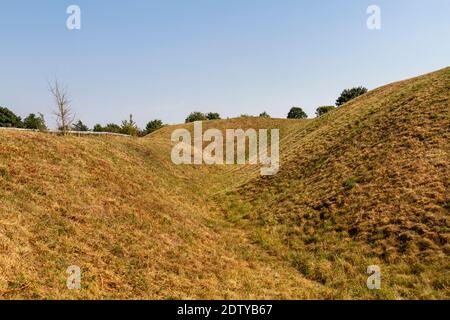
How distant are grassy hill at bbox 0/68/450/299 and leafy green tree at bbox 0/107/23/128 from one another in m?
89.2

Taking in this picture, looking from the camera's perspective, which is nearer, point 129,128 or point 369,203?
point 369,203

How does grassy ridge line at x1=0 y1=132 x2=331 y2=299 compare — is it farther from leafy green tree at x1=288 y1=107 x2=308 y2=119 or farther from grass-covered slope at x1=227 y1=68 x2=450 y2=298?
leafy green tree at x1=288 y1=107 x2=308 y2=119

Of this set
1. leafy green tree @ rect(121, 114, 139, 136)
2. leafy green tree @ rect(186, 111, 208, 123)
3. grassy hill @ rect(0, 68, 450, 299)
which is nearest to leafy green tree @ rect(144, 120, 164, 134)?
leafy green tree @ rect(186, 111, 208, 123)

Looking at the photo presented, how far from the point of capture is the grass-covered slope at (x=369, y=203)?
47.1ft

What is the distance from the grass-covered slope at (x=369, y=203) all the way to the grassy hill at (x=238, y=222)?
0.08 metres

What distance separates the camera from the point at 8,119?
105 metres

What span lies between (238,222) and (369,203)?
Answer: 26.9 ft

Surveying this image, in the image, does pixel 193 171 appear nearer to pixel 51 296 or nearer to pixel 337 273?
pixel 337 273

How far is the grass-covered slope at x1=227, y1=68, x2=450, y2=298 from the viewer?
14359mm

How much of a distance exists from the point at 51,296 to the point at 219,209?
17368mm

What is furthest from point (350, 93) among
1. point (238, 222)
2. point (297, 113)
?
point (238, 222)

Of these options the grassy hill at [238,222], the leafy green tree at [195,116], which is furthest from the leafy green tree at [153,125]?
the grassy hill at [238,222]

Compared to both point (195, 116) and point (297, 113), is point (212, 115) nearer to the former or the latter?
point (195, 116)

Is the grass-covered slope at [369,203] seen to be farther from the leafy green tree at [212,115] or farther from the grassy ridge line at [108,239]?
→ the leafy green tree at [212,115]
